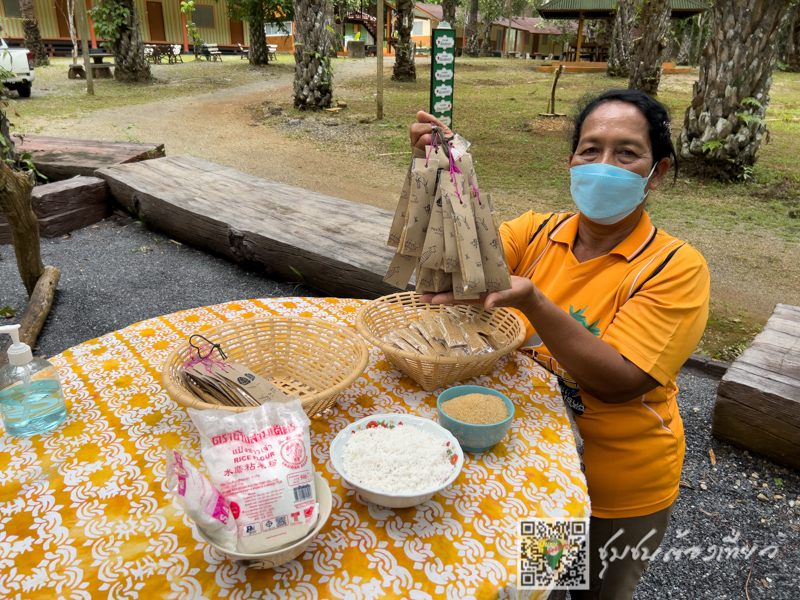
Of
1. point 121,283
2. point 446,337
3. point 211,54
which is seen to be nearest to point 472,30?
point 211,54

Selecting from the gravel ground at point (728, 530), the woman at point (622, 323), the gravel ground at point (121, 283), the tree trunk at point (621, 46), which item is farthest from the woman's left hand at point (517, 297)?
the tree trunk at point (621, 46)

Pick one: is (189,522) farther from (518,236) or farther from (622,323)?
(518,236)

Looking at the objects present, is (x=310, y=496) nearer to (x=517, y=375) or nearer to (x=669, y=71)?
(x=517, y=375)

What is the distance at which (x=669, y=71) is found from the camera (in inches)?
763

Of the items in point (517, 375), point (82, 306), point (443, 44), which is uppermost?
point (443, 44)

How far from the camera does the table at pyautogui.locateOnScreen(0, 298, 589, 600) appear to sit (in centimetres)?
97

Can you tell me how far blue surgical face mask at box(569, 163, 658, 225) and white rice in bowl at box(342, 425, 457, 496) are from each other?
0.88 meters

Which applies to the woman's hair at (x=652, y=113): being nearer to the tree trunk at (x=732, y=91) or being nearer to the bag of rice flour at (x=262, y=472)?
the bag of rice flour at (x=262, y=472)

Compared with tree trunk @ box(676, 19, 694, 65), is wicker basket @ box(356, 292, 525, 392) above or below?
below

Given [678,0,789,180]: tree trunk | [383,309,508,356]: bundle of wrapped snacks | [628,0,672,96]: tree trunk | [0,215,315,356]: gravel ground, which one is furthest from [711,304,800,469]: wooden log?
[628,0,672,96]: tree trunk

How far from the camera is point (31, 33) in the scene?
59.7 ft

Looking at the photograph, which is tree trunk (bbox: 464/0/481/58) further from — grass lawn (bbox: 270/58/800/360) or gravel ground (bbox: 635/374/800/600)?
gravel ground (bbox: 635/374/800/600)

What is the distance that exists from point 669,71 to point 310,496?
2284 cm

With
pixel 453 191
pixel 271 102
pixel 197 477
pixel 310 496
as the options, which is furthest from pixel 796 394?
pixel 271 102
